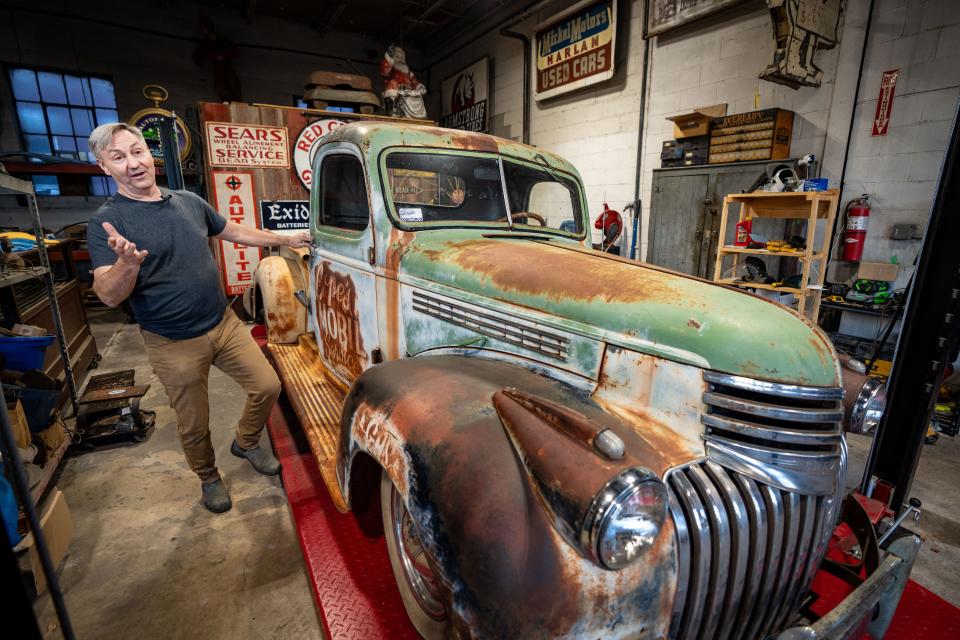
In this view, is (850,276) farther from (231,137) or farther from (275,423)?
(231,137)

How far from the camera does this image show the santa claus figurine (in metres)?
7.40

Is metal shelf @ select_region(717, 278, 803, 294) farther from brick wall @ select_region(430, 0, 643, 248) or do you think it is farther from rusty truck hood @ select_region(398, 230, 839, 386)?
rusty truck hood @ select_region(398, 230, 839, 386)

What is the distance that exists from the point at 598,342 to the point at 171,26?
12.1 meters

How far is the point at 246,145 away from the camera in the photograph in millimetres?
5656

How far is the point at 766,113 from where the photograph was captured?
15.8 feet

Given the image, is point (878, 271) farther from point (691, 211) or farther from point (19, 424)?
point (19, 424)

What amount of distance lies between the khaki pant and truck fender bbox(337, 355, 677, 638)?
160cm

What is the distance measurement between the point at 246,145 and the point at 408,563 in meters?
5.61

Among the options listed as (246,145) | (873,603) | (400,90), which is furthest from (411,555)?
(400,90)

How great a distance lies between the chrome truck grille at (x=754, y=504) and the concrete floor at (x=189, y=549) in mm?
1506

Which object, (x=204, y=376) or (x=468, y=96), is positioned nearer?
(x=204, y=376)

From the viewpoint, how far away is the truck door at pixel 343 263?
2.47 m

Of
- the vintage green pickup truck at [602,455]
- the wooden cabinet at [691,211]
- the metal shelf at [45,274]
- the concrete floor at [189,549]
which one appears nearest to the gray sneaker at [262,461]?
the concrete floor at [189,549]

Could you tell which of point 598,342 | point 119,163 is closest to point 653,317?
point 598,342
